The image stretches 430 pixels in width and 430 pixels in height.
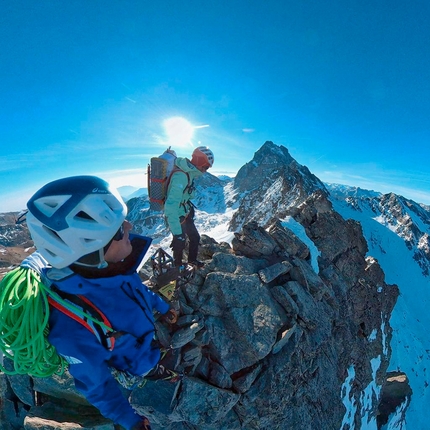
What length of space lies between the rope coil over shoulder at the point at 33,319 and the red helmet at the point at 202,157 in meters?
5.76

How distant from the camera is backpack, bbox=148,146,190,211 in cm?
758

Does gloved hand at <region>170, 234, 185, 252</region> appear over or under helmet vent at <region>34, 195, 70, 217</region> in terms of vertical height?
under

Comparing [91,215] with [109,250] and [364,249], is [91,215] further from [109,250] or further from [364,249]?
[364,249]

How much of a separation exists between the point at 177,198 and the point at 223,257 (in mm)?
4818

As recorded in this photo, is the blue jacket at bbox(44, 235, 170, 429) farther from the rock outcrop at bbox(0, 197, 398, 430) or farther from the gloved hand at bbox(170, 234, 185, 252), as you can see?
the gloved hand at bbox(170, 234, 185, 252)

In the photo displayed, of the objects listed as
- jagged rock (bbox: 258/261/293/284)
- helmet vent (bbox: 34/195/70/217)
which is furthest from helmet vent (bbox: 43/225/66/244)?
jagged rock (bbox: 258/261/293/284)

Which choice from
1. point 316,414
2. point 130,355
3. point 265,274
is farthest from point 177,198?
point 316,414

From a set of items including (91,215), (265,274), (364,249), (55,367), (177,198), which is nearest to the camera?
(91,215)

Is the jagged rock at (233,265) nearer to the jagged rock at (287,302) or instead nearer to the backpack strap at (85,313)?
the jagged rock at (287,302)

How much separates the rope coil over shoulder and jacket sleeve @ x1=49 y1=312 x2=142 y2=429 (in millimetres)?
116

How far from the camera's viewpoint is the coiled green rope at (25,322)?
118 inches

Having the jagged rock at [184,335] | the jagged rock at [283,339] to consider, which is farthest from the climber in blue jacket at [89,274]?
the jagged rock at [283,339]

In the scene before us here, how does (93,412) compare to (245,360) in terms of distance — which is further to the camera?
(245,360)

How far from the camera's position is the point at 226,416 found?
8.76 meters
